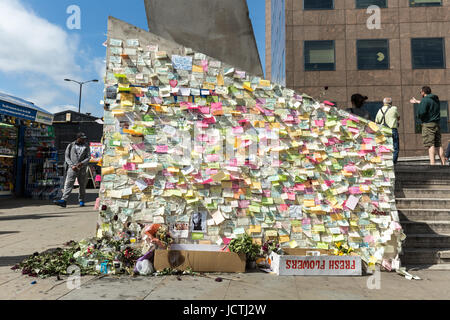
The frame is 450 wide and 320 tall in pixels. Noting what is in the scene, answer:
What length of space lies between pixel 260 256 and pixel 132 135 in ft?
8.36

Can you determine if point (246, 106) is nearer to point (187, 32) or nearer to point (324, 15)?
point (187, 32)

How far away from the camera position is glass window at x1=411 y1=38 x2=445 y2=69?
52.4 ft

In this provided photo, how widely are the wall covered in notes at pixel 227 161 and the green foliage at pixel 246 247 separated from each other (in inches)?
7.7

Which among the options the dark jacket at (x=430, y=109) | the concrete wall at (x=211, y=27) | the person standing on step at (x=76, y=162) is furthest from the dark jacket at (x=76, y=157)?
the dark jacket at (x=430, y=109)

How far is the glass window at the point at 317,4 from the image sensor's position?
1656cm

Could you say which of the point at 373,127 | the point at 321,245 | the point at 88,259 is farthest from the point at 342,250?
the point at 88,259

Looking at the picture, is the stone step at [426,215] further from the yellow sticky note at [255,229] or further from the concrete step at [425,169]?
the yellow sticky note at [255,229]

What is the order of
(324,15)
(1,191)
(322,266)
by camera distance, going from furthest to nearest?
A: (324,15)
(1,191)
(322,266)

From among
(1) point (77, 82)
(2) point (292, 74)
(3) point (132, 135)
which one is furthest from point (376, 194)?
(1) point (77, 82)

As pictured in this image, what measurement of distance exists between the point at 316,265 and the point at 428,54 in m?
15.5

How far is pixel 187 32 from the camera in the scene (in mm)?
5949

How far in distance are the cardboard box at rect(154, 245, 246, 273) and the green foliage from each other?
3.4 inches

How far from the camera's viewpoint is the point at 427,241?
5.46 m

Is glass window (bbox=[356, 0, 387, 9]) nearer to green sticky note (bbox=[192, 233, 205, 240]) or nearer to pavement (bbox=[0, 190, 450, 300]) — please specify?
pavement (bbox=[0, 190, 450, 300])
